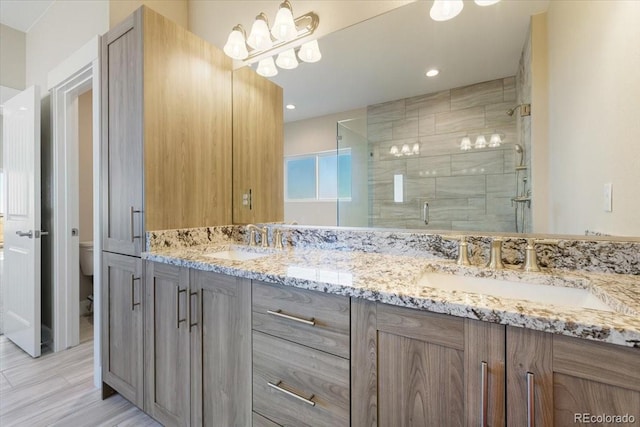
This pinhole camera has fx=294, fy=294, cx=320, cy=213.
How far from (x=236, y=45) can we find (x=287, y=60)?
0.33 meters

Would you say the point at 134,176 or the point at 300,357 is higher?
the point at 134,176

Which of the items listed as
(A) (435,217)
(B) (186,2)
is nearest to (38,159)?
(B) (186,2)

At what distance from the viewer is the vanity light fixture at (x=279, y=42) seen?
1587mm

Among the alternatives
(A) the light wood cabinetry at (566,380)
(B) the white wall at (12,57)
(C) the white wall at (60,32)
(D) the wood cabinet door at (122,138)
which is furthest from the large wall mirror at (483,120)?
(B) the white wall at (12,57)

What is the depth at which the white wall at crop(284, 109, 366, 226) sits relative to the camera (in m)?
1.64

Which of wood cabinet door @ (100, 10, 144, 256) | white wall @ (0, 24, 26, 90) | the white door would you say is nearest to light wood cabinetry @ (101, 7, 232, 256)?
wood cabinet door @ (100, 10, 144, 256)

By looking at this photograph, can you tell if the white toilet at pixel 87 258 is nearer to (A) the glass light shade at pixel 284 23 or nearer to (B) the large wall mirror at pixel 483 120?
(B) the large wall mirror at pixel 483 120

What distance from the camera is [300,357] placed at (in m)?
0.94

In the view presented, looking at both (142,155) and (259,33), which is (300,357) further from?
(259,33)

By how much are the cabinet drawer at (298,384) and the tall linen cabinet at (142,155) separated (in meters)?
0.82

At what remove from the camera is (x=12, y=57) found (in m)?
2.61

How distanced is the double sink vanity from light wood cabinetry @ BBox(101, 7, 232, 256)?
0.21 meters

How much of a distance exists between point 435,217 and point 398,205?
18 cm

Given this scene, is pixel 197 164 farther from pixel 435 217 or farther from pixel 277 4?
pixel 435 217
